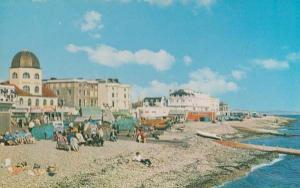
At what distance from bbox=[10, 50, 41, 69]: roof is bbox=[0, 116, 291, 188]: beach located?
153 ft

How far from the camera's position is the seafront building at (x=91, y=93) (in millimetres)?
99750

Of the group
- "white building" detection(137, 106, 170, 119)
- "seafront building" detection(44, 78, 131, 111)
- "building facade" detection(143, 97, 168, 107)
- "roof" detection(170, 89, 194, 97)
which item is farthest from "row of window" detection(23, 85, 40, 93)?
"roof" detection(170, 89, 194, 97)

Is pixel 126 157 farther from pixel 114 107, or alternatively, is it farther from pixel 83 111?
pixel 114 107

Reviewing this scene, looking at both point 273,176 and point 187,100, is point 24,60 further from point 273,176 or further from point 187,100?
point 187,100

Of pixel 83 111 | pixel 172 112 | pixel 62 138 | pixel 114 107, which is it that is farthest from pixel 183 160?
pixel 172 112

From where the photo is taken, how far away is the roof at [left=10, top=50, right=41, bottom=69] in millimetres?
84688

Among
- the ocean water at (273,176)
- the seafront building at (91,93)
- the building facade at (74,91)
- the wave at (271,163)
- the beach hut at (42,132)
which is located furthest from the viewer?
the seafront building at (91,93)

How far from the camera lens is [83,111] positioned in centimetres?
7075

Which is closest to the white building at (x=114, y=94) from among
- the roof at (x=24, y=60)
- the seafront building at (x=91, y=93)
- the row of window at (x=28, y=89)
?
the seafront building at (x=91, y=93)

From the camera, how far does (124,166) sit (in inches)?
1254

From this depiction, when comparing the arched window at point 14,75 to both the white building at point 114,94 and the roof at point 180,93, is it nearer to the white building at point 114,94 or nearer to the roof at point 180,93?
the white building at point 114,94

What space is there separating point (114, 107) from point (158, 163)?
238 ft

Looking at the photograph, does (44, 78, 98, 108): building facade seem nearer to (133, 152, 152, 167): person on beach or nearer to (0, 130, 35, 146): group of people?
(0, 130, 35, 146): group of people

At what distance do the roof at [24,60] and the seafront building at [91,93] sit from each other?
12300 mm
